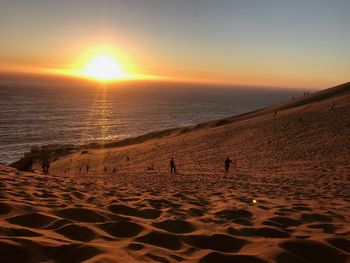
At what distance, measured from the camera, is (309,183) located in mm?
11430

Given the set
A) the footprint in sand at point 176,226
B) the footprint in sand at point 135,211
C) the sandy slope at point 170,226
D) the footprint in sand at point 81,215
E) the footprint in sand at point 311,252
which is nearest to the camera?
the sandy slope at point 170,226

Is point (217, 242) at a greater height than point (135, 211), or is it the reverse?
point (217, 242)

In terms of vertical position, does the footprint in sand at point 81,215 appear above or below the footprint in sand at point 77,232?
below

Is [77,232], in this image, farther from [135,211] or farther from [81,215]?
[135,211]

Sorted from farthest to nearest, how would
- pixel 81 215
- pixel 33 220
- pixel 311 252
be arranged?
pixel 81 215, pixel 33 220, pixel 311 252

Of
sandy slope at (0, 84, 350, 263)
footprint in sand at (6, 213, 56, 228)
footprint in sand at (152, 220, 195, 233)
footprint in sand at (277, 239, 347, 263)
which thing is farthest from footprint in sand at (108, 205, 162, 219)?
footprint in sand at (277, 239, 347, 263)

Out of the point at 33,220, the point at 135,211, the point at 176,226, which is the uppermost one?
the point at 33,220

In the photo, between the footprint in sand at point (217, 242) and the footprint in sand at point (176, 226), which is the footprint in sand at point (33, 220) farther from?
the footprint in sand at point (217, 242)

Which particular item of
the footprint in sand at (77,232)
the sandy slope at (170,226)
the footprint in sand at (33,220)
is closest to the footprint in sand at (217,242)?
the sandy slope at (170,226)

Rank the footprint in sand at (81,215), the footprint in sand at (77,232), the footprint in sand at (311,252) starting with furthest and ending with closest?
the footprint in sand at (81,215)
the footprint in sand at (77,232)
the footprint in sand at (311,252)

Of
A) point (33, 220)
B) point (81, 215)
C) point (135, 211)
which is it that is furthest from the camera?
point (135, 211)

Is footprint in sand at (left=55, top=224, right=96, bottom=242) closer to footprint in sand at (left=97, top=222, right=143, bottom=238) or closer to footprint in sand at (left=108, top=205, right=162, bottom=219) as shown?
footprint in sand at (left=97, top=222, right=143, bottom=238)

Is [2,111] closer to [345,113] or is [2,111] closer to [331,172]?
[345,113]

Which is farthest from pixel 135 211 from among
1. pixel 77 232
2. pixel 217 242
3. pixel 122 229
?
pixel 217 242
